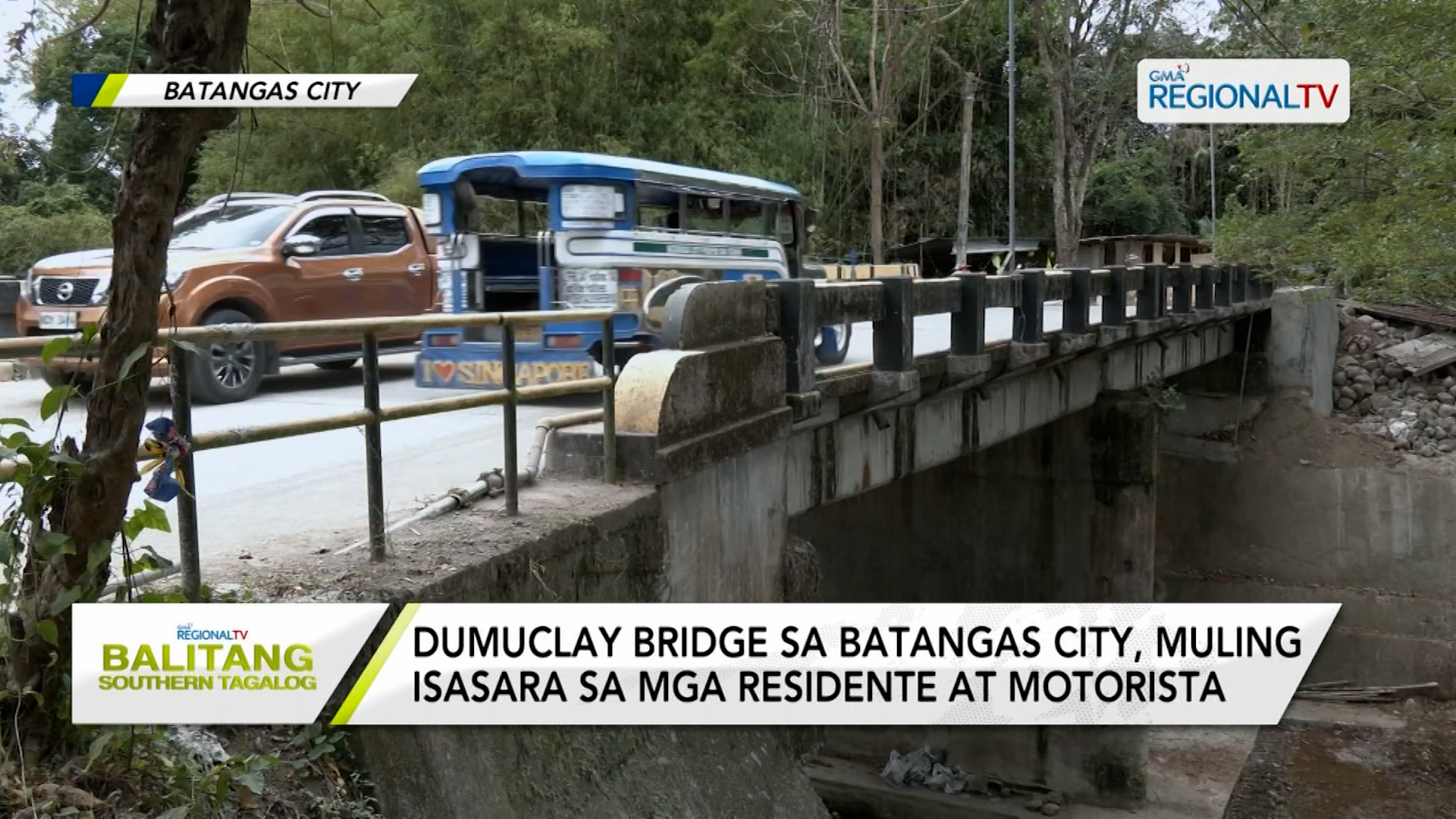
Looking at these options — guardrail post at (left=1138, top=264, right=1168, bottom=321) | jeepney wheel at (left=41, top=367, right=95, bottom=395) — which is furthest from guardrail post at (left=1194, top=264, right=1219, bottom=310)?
jeepney wheel at (left=41, top=367, right=95, bottom=395)

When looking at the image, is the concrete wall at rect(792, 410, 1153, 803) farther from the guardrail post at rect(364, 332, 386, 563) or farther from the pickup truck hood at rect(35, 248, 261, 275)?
the guardrail post at rect(364, 332, 386, 563)

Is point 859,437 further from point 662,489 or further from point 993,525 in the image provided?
point 993,525

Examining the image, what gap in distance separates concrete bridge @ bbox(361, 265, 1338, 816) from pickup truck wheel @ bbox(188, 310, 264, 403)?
4423 mm

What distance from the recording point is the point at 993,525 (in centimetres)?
1584

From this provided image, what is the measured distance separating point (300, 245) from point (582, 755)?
24.7 feet

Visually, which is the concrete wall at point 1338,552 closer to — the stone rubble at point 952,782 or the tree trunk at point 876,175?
the stone rubble at point 952,782

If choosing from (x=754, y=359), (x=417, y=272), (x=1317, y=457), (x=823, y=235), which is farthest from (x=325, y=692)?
(x=823, y=235)

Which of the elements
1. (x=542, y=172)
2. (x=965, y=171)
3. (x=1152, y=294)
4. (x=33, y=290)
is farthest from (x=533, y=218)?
(x=965, y=171)

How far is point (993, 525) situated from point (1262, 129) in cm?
671

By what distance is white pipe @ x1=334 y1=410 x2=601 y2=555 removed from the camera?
512 centimetres

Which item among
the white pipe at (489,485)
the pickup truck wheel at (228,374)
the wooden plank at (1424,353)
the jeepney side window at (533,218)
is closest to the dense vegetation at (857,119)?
the white pipe at (489,485)

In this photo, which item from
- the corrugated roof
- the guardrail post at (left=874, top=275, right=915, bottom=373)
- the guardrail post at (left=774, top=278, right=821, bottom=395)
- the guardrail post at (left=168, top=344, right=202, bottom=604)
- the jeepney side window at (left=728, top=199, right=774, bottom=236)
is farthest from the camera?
the corrugated roof

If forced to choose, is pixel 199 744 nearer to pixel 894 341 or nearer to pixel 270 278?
pixel 894 341

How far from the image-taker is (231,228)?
36.2 feet
